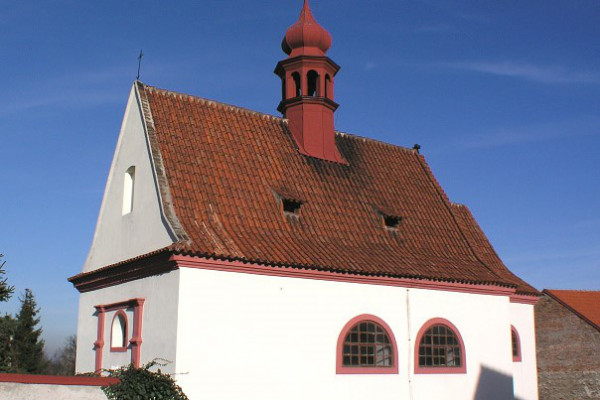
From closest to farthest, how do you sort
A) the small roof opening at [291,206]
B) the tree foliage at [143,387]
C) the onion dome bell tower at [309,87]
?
1. the tree foliage at [143,387]
2. the small roof opening at [291,206]
3. the onion dome bell tower at [309,87]

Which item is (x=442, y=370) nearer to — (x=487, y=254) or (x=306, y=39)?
(x=487, y=254)

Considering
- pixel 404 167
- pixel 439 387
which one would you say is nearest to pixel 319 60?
pixel 404 167

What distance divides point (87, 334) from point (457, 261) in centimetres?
1047

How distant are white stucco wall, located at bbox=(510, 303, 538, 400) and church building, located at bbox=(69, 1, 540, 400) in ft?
0.32

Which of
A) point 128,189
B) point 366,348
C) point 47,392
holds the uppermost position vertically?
point 128,189

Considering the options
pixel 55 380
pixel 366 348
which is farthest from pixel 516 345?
pixel 55 380

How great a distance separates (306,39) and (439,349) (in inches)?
402

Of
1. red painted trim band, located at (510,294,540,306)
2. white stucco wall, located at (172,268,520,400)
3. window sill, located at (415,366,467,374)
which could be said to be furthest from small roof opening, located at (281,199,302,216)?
red painted trim band, located at (510,294,540,306)

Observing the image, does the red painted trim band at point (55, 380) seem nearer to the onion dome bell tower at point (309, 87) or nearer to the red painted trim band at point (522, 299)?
the onion dome bell tower at point (309, 87)

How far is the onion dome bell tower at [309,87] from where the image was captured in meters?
21.0

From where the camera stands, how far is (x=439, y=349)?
738 inches

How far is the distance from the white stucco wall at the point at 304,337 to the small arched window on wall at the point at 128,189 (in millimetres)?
4190

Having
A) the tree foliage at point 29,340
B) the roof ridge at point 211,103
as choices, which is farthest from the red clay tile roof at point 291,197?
the tree foliage at point 29,340

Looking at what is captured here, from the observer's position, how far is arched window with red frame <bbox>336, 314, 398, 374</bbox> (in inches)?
670
